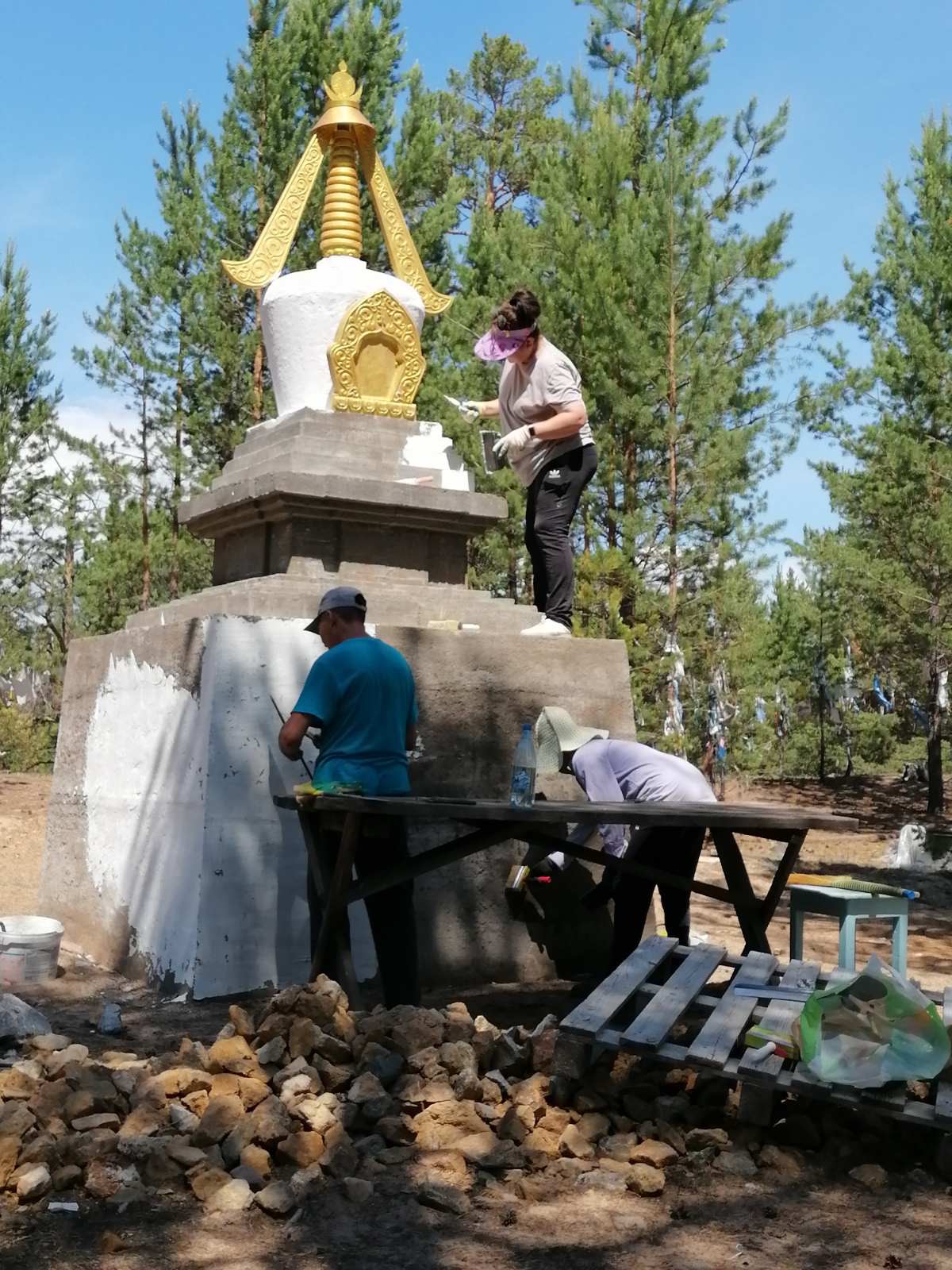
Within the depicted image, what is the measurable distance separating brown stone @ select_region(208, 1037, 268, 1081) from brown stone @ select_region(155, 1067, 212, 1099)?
0.10 metres

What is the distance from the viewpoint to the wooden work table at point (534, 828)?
13.0 ft

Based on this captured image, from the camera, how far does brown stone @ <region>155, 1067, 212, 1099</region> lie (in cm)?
343

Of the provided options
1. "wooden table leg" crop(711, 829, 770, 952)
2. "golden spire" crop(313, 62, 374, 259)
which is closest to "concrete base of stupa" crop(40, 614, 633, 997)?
"wooden table leg" crop(711, 829, 770, 952)

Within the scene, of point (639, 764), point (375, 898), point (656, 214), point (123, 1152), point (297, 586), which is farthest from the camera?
point (656, 214)

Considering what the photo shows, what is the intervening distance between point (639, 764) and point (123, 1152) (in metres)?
2.48

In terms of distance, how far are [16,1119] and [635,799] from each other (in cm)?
253

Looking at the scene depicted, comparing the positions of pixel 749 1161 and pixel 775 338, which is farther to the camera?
pixel 775 338

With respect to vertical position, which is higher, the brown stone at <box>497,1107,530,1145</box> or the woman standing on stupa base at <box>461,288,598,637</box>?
the woman standing on stupa base at <box>461,288,598,637</box>

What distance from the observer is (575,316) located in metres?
16.0

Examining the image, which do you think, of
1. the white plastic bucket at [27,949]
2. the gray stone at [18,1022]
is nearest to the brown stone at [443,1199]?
the gray stone at [18,1022]

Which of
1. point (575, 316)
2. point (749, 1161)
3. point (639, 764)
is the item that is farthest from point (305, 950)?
point (575, 316)

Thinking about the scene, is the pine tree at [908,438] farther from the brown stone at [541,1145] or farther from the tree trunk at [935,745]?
the brown stone at [541,1145]

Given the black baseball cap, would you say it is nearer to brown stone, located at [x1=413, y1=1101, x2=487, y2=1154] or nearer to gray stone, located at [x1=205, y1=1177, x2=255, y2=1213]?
brown stone, located at [x1=413, y1=1101, x2=487, y2=1154]

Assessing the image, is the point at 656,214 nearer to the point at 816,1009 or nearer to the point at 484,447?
the point at 484,447
